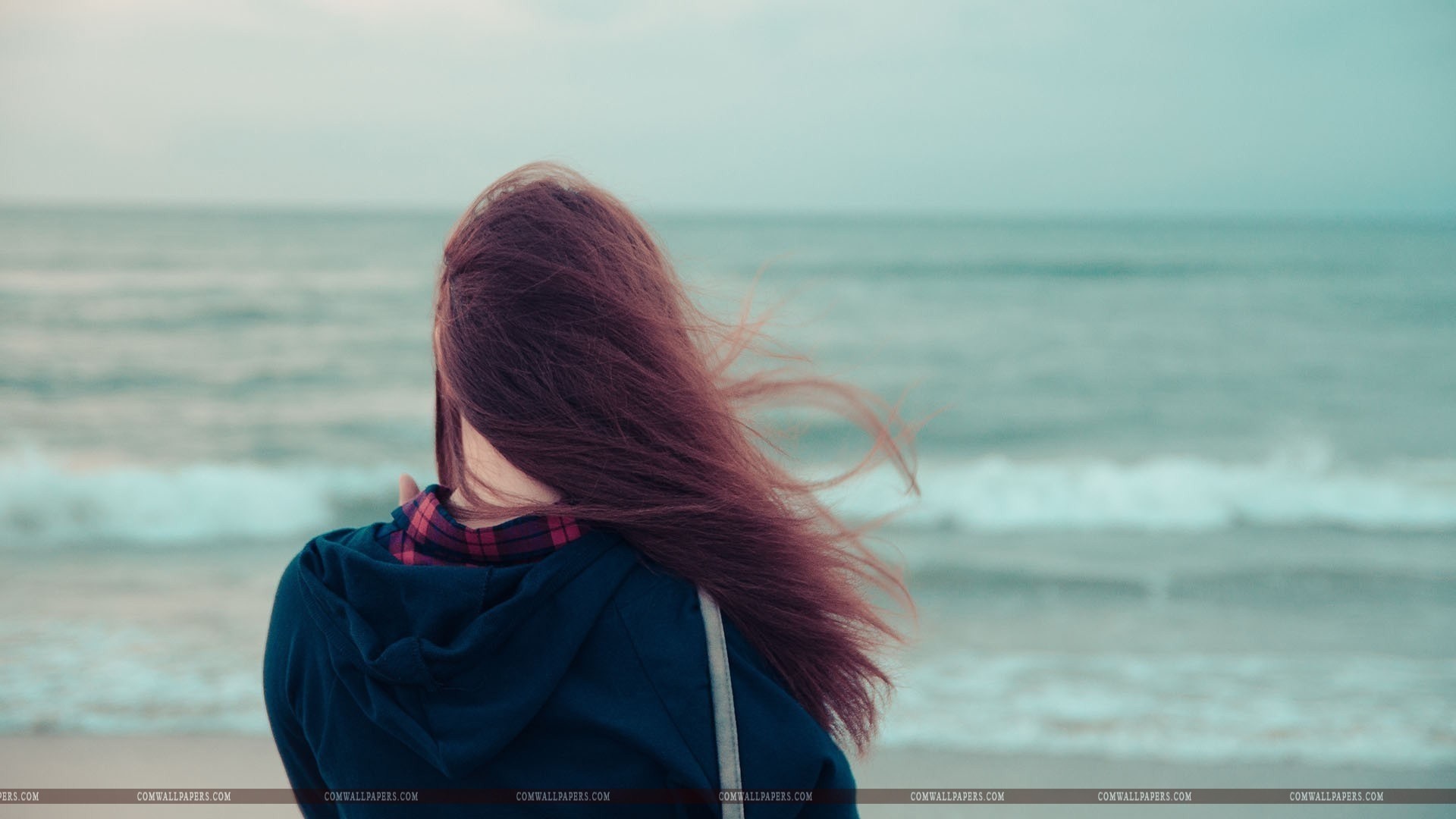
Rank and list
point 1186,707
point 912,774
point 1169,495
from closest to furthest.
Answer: point 912,774 → point 1186,707 → point 1169,495

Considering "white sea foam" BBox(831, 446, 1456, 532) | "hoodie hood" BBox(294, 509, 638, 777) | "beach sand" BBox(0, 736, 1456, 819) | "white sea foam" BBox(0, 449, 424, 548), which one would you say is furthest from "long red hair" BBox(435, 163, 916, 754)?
"white sea foam" BBox(0, 449, 424, 548)

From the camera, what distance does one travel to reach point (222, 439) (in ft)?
31.7

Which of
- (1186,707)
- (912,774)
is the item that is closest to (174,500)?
(912,774)

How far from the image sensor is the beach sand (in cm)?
348

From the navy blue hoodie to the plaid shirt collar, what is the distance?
0.03 metres

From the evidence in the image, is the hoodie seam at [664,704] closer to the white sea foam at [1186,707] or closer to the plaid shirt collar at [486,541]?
the plaid shirt collar at [486,541]

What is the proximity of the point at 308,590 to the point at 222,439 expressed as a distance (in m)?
9.88

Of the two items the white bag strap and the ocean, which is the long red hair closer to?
the white bag strap

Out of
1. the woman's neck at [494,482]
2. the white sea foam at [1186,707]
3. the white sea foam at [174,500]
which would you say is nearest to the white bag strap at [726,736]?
the woman's neck at [494,482]

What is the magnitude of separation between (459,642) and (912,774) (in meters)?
3.16

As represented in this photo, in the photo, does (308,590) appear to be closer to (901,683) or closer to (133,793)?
(133,793)

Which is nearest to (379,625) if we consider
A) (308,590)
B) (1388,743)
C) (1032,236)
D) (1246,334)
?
(308,590)

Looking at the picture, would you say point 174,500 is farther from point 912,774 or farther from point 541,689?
point 541,689

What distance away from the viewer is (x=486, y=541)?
3.59ft
